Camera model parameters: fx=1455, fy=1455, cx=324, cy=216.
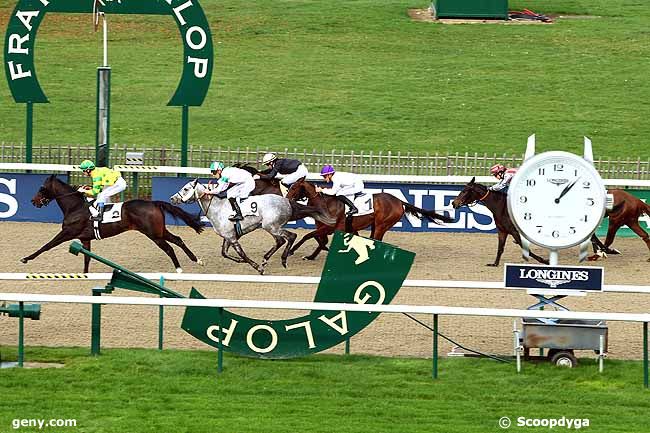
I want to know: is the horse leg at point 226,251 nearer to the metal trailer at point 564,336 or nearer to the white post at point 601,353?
the metal trailer at point 564,336

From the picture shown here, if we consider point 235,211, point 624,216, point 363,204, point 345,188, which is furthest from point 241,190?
point 624,216

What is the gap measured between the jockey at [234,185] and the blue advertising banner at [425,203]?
8.32 ft

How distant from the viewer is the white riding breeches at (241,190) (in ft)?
67.5

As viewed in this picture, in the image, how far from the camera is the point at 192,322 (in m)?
13.9

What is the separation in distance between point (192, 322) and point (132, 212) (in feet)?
20.8

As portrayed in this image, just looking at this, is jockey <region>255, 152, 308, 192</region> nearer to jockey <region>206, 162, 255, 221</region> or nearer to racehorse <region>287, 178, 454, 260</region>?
racehorse <region>287, 178, 454, 260</region>

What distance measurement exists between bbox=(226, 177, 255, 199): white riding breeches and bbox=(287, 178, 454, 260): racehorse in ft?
2.16

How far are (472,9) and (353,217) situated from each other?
20947mm

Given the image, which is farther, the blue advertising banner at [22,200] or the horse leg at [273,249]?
the blue advertising banner at [22,200]

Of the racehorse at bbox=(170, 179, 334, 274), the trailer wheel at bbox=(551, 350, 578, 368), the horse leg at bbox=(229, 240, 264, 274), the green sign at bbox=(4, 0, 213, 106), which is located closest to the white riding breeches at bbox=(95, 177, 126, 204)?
the racehorse at bbox=(170, 179, 334, 274)

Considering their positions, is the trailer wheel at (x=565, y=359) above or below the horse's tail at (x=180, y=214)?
below

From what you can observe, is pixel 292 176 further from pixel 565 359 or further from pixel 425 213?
pixel 565 359

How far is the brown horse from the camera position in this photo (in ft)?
70.4

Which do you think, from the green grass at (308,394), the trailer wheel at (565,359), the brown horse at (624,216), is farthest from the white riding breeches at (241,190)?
the trailer wheel at (565,359)
